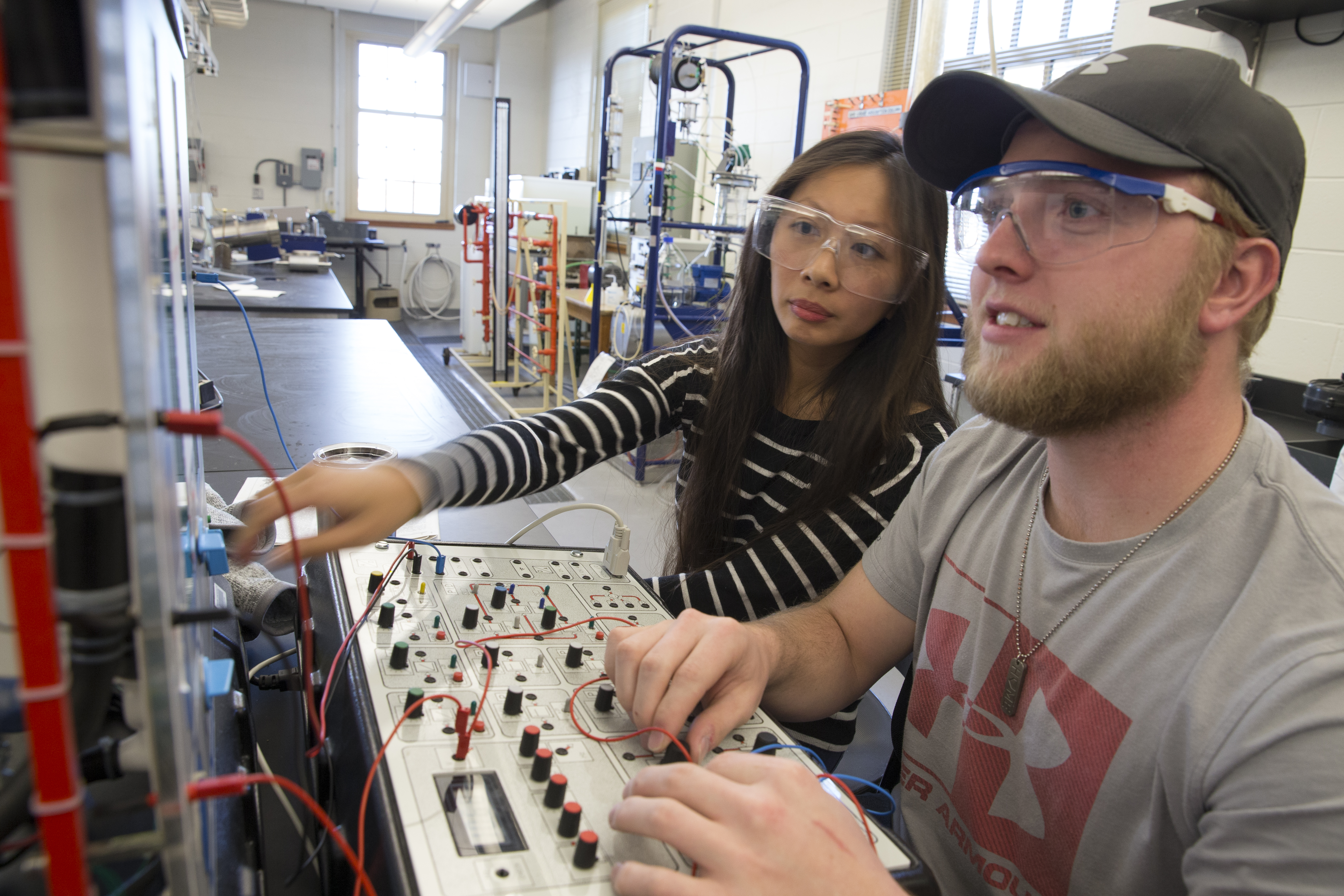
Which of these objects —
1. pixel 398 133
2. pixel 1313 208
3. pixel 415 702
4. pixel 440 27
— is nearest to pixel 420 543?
pixel 415 702

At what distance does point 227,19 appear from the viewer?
499cm

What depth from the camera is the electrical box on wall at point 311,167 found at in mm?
8000

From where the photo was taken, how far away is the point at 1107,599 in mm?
743

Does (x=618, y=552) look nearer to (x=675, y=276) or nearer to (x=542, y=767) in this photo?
(x=542, y=767)

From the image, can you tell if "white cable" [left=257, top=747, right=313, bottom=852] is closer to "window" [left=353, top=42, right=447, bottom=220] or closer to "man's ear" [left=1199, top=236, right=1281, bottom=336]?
"man's ear" [left=1199, top=236, right=1281, bottom=336]

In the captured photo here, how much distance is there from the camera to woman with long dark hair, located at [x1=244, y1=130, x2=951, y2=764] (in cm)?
117

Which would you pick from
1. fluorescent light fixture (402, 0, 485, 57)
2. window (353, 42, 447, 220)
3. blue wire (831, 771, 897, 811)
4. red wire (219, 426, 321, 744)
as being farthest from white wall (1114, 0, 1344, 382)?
window (353, 42, 447, 220)

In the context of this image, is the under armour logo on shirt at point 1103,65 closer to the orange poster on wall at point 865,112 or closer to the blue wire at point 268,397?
the blue wire at point 268,397

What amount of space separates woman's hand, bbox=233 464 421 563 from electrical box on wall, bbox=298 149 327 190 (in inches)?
329

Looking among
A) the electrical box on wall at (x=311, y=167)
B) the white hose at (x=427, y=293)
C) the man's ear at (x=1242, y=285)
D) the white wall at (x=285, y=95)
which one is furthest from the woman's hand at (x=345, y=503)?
the electrical box on wall at (x=311, y=167)

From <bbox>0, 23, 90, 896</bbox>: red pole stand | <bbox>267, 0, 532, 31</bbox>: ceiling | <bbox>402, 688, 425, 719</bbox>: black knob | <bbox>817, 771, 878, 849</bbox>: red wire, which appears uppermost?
<bbox>267, 0, 532, 31</bbox>: ceiling

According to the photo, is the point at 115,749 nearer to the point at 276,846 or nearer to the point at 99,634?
the point at 99,634

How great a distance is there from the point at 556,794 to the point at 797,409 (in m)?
0.90

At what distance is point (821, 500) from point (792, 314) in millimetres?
292
